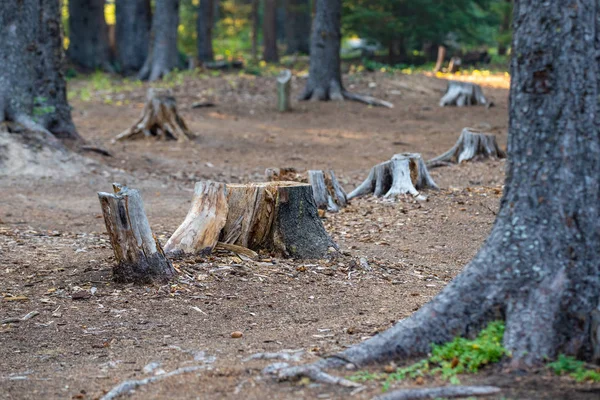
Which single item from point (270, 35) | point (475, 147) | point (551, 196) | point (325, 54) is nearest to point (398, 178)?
point (475, 147)

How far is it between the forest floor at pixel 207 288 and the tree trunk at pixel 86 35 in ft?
53.8

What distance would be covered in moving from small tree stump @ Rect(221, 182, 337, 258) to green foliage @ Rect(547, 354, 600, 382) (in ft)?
11.6

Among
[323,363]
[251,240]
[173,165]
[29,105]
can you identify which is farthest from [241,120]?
[323,363]

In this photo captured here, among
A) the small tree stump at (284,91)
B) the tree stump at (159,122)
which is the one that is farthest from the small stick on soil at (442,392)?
the small tree stump at (284,91)

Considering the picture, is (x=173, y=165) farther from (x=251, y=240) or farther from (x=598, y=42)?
(x=598, y=42)

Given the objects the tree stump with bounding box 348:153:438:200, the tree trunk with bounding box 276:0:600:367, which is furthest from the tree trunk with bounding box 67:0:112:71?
the tree trunk with bounding box 276:0:600:367

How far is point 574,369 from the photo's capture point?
3.86 m

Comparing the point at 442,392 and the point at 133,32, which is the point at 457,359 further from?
the point at 133,32

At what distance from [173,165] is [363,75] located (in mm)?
11519

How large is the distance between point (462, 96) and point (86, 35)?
1611cm

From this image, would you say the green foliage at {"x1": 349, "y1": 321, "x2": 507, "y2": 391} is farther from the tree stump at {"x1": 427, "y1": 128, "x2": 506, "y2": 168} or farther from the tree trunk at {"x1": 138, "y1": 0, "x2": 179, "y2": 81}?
the tree trunk at {"x1": 138, "y1": 0, "x2": 179, "y2": 81}

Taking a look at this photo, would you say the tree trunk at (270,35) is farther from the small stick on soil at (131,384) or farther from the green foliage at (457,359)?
the green foliage at (457,359)

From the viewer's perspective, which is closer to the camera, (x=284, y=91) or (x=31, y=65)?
(x=31, y=65)

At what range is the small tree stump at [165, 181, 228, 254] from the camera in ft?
23.1
